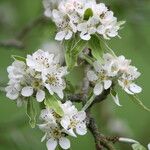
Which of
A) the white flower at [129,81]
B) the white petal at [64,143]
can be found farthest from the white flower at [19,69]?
the white flower at [129,81]

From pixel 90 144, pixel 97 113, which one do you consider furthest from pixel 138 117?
pixel 97 113

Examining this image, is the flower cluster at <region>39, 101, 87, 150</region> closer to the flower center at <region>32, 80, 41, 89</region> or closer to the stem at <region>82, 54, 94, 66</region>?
the flower center at <region>32, 80, 41, 89</region>

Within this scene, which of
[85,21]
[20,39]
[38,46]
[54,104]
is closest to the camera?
[54,104]

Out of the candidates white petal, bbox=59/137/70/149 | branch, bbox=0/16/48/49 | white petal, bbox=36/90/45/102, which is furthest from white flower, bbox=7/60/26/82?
branch, bbox=0/16/48/49

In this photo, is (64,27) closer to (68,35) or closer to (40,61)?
(68,35)

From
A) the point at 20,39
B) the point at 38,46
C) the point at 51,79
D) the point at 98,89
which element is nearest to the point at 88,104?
the point at 98,89

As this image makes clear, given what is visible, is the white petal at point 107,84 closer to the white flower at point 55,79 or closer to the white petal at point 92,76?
the white petal at point 92,76
